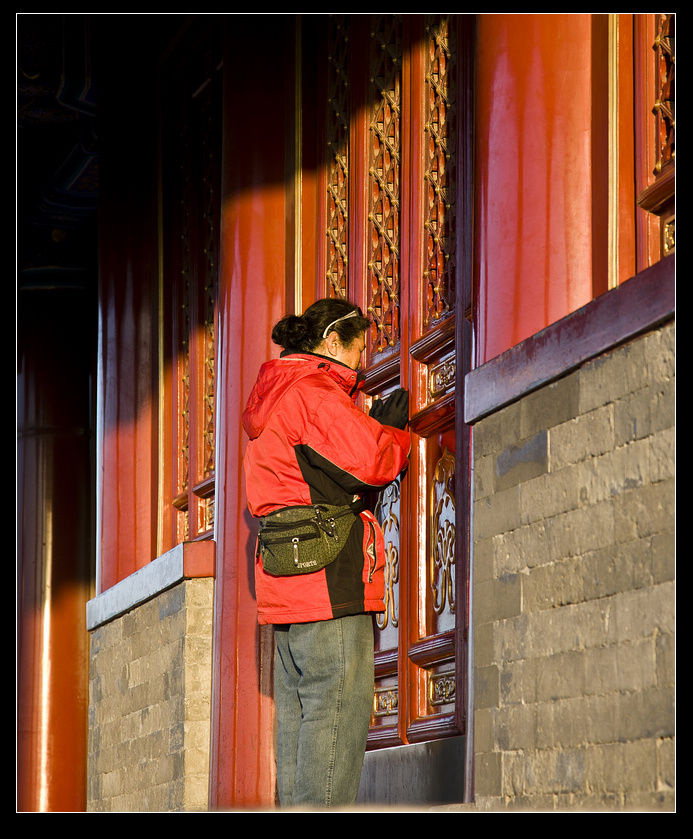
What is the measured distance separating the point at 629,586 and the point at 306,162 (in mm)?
3977

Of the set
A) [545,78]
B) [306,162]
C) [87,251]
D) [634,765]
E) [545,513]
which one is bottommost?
[634,765]

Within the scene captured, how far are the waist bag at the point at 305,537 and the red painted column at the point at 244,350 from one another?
5.33 ft

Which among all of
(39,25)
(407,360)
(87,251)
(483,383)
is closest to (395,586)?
(407,360)

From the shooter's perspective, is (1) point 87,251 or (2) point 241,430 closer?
(2) point 241,430

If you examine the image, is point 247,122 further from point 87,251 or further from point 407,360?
point 87,251

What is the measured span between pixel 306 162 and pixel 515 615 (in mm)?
3571

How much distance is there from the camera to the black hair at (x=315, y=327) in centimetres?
496

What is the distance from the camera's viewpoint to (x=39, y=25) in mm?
9297

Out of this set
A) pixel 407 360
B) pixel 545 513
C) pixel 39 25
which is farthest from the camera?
pixel 39 25

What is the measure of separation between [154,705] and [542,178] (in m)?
3.93

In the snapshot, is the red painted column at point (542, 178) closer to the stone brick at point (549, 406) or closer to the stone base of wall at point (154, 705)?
the stone brick at point (549, 406)

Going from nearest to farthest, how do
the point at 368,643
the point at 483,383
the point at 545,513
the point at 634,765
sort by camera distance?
the point at 634,765 < the point at 545,513 < the point at 483,383 < the point at 368,643

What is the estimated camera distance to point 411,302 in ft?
18.5

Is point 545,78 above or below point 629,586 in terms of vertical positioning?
above
